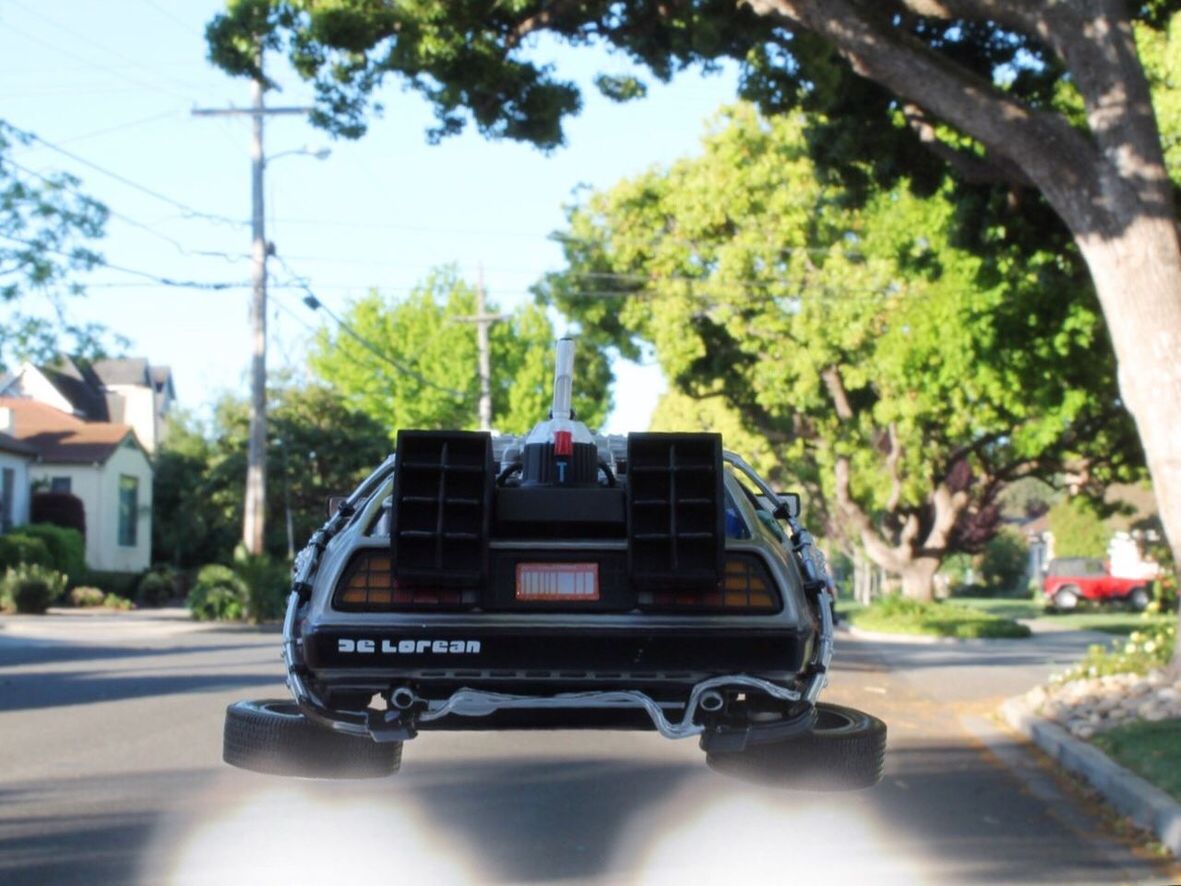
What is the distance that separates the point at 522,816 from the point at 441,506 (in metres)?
6.30

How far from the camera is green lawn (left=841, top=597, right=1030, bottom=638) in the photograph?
34000 millimetres

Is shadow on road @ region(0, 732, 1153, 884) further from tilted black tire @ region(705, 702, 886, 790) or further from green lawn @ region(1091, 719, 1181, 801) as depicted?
tilted black tire @ region(705, 702, 886, 790)

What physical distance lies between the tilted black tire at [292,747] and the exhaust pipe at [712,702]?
83 cm

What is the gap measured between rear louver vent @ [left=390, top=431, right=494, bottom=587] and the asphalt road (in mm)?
4381

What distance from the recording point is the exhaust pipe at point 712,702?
153 inches

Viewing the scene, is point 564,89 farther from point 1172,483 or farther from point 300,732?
point 300,732

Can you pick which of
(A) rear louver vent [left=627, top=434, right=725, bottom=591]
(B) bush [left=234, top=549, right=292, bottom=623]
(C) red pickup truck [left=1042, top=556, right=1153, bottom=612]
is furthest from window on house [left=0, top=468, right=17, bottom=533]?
(A) rear louver vent [left=627, top=434, right=725, bottom=591]

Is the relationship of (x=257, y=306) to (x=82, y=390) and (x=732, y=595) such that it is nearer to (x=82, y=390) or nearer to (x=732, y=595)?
(x=732, y=595)

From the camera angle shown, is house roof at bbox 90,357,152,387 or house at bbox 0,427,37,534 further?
house roof at bbox 90,357,152,387

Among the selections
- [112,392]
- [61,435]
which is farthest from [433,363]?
[112,392]

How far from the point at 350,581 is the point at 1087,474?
125ft

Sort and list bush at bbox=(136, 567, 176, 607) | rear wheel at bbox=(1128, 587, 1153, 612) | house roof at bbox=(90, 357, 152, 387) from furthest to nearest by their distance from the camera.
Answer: house roof at bbox=(90, 357, 152, 387) → rear wheel at bbox=(1128, 587, 1153, 612) → bush at bbox=(136, 567, 176, 607)

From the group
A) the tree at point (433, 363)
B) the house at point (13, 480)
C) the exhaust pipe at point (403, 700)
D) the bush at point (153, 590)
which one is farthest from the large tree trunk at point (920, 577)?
the exhaust pipe at point (403, 700)

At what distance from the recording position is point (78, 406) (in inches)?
2635
